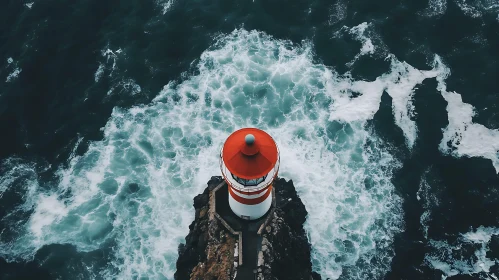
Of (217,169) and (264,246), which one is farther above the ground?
(264,246)

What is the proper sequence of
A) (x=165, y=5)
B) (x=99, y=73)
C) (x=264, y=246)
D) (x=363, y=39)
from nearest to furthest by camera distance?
(x=264, y=246) < (x=99, y=73) < (x=363, y=39) < (x=165, y=5)

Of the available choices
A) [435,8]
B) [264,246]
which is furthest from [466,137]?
[264,246]

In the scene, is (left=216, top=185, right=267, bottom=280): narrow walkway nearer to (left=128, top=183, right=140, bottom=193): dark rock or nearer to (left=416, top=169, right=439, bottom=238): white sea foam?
(left=128, top=183, right=140, bottom=193): dark rock

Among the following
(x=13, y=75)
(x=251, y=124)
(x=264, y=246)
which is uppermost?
(x=13, y=75)

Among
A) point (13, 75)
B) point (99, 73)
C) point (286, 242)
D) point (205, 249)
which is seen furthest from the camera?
point (99, 73)

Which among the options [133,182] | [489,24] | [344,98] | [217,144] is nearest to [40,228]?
[133,182]

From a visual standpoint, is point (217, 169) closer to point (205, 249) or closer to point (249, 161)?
point (205, 249)
